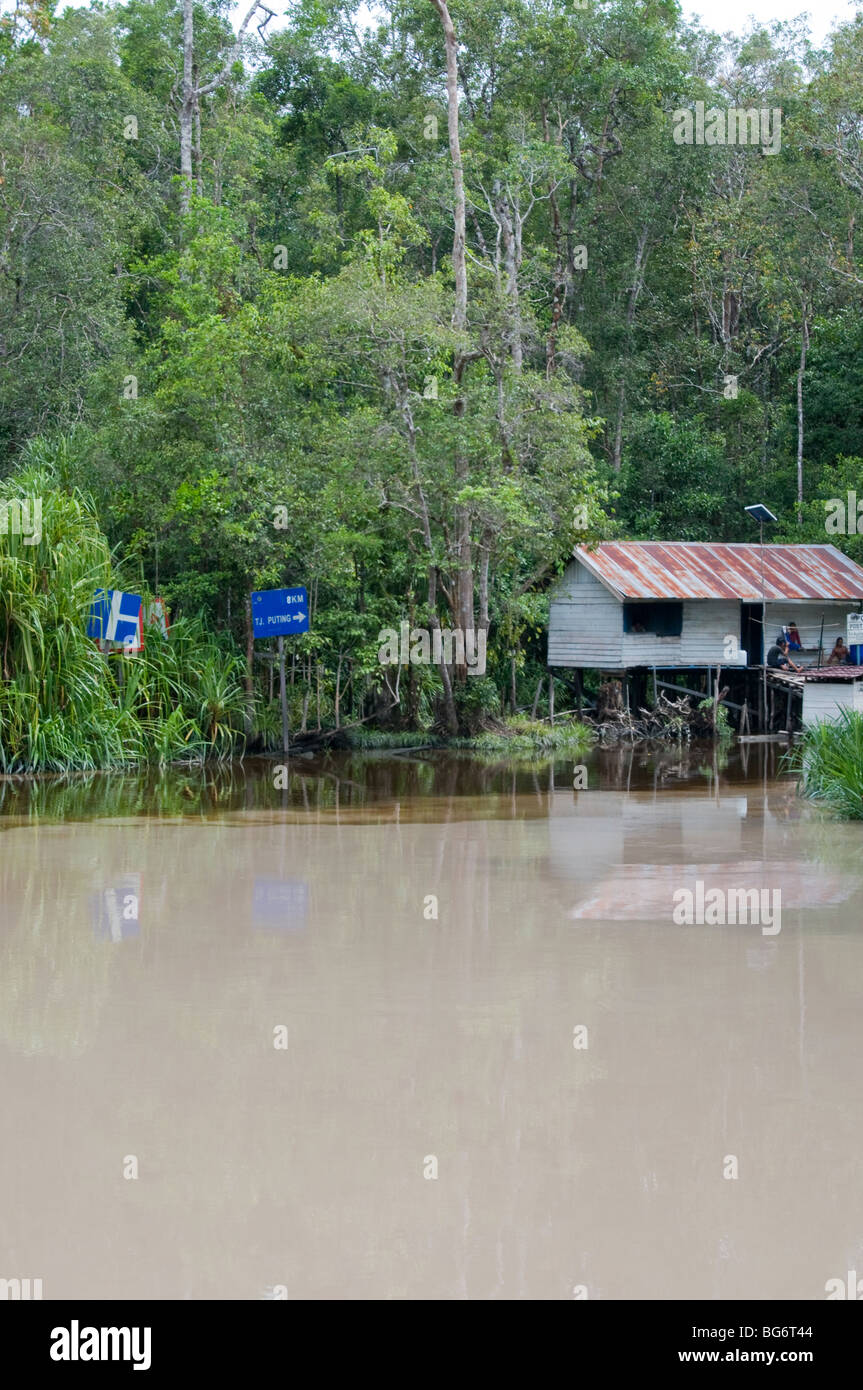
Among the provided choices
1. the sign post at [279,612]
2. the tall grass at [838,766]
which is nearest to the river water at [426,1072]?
the tall grass at [838,766]

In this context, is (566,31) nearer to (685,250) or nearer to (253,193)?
(685,250)

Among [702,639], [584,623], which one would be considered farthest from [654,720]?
[584,623]

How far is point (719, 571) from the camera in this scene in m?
25.1

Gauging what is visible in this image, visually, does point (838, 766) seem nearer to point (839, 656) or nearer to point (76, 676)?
point (76, 676)

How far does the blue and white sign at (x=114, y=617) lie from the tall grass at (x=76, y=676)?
18 cm

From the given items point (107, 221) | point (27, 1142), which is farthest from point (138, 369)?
point (27, 1142)

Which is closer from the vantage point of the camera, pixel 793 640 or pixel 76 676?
pixel 76 676

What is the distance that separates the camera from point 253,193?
31953mm

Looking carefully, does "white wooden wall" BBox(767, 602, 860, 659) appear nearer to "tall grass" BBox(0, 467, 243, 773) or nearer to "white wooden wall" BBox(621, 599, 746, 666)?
"white wooden wall" BBox(621, 599, 746, 666)

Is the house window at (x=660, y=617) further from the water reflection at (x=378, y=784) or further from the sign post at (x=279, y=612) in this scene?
the sign post at (x=279, y=612)

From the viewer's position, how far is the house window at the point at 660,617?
24906mm

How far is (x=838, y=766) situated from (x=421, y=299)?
9740mm

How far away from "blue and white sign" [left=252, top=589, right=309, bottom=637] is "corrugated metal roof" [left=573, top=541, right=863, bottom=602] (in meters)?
6.36

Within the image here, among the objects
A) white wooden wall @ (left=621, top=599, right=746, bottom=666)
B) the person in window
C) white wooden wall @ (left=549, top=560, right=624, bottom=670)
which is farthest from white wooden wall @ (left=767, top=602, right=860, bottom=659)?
white wooden wall @ (left=549, top=560, right=624, bottom=670)
